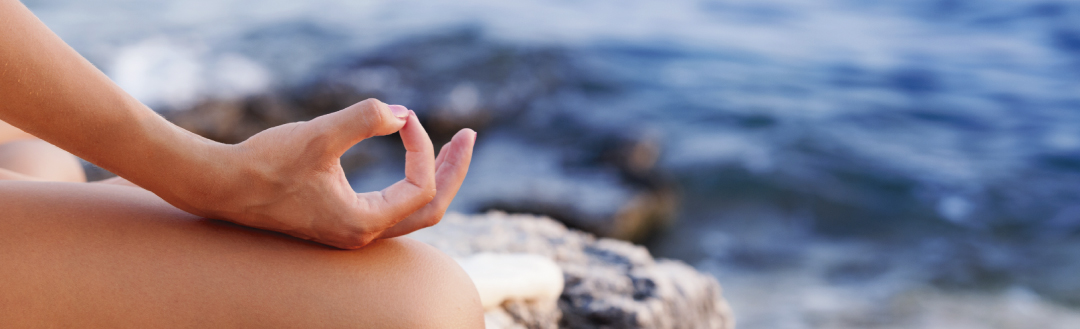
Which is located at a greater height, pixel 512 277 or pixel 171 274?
pixel 512 277

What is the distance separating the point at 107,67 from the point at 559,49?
5065 mm

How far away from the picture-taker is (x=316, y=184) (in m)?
0.90

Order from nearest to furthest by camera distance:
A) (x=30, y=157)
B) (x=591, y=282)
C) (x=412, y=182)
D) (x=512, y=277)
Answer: (x=412, y=182) < (x=30, y=157) < (x=512, y=277) < (x=591, y=282)

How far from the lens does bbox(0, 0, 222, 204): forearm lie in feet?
2.61

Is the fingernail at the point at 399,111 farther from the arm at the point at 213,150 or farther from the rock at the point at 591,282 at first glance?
the rock at the point at 591,282

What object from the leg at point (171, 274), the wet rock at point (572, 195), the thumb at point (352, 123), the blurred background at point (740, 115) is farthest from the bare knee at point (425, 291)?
the wet rock at point (572, 195)

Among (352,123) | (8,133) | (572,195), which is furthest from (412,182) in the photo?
(572,195)

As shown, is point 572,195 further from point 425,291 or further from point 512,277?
point 425,291

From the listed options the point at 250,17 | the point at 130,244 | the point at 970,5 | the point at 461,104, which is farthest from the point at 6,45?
the point at 970,5

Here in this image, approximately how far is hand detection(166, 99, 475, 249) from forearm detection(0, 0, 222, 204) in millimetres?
44

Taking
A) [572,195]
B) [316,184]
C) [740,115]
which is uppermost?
[740,115]

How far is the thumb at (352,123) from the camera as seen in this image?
859mm

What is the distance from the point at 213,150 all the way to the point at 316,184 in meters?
0.14

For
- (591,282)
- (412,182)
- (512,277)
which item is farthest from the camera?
(591,282)
